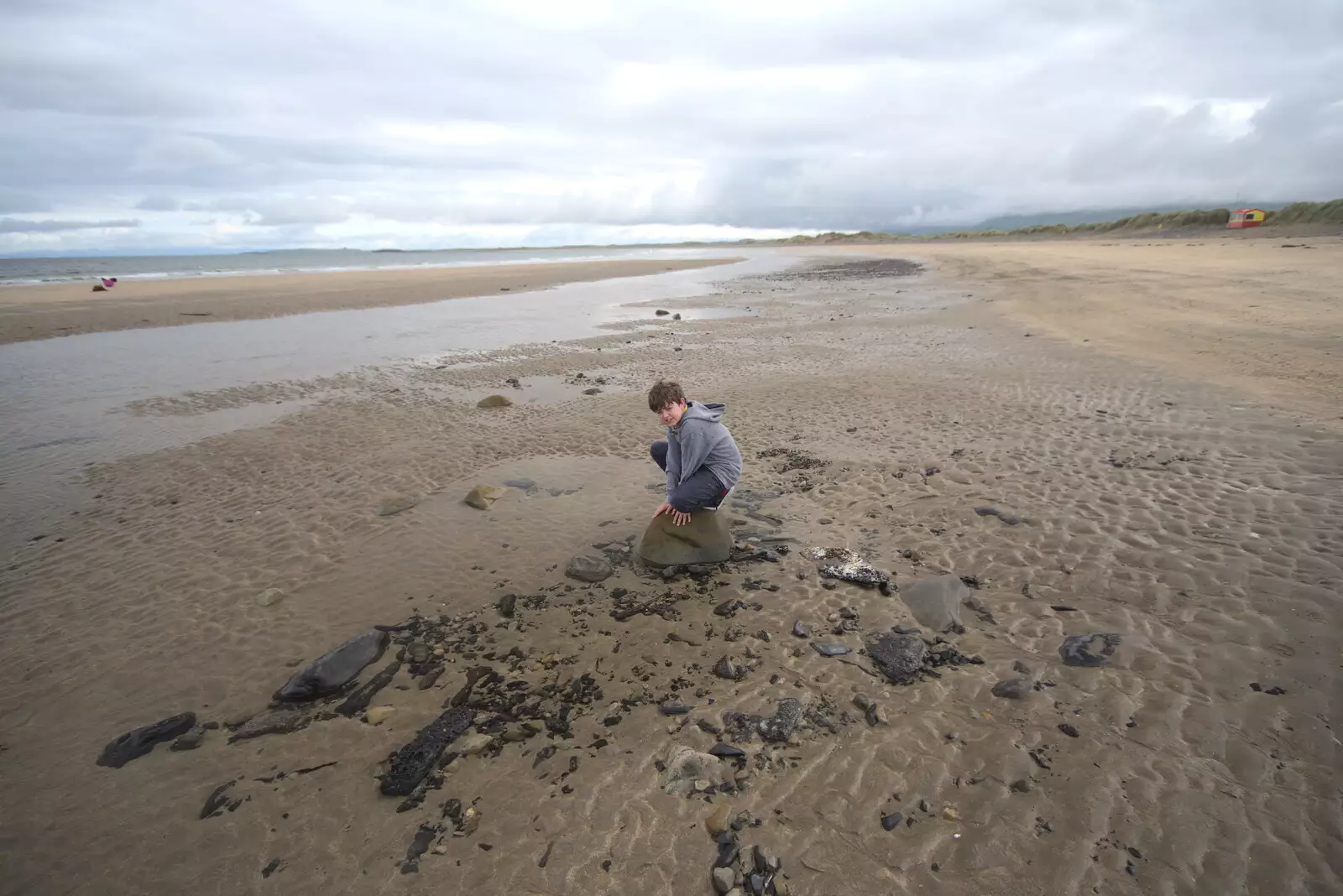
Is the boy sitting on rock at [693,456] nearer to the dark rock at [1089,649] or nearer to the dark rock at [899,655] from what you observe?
the dark rock at [899,655]

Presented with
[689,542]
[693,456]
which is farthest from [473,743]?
[693,456]

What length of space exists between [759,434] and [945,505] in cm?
367

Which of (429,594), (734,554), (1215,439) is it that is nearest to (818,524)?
(734,554)

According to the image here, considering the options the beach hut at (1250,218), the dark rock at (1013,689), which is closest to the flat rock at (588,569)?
the dark rock at (1013,689)

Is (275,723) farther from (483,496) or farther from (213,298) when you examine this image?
(213,298)

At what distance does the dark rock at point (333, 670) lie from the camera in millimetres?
4844

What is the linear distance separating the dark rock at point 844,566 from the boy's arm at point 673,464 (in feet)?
5.13

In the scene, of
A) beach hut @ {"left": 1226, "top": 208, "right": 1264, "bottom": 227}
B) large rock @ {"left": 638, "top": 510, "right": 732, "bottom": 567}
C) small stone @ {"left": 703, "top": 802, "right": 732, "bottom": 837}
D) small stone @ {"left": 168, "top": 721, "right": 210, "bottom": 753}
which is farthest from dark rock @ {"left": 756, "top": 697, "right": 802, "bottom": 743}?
beach hut @ {"left": 1226, "top": 208, "right": 1264, "bottom": 227}

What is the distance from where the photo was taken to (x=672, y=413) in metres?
6.10

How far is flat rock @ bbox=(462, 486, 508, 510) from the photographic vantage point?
8.17 m

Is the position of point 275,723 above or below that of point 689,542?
below

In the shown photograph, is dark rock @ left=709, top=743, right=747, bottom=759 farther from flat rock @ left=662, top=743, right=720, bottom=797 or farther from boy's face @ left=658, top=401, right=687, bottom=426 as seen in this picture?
boy's face @ left=658, top=401, right=687, bottom=426

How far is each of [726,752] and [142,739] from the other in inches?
164

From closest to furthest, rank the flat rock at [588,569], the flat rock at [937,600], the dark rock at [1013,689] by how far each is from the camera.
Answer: the dark rock at [1013,689] < the flat rock at [937,600] < the flat rock at [588,569]
